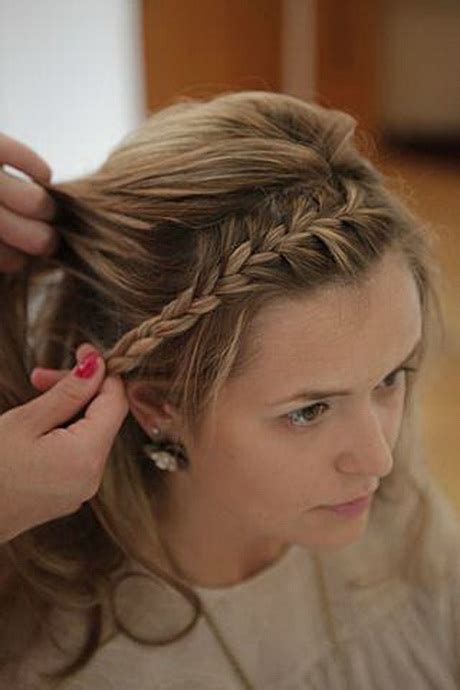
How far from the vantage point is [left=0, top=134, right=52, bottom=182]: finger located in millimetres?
1108

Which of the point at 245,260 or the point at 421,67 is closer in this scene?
the point at 245,260

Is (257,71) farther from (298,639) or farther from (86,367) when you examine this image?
(86,367)

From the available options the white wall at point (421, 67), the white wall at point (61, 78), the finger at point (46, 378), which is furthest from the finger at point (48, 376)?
the white wall at point (421, 67)

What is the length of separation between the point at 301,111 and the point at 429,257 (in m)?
0.19

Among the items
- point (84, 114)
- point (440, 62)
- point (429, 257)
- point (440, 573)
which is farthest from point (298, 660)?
point (440, 62)

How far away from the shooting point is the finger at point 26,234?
1.08m

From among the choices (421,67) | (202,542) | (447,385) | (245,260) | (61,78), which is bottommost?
(447,385)

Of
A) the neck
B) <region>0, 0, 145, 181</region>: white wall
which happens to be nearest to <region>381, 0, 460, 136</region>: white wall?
<region>0, 0, 145, 181</region>: white wall

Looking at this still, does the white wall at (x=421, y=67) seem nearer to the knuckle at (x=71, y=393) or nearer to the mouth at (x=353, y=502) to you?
the mouth at (x=353, y=502)

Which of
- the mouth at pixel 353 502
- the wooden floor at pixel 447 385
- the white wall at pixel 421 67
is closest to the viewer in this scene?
the mouth at pixel 353 502

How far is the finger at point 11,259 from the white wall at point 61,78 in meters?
2.01

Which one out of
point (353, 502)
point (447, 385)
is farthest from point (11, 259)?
point (447, 385)

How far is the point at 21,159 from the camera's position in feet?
3.65

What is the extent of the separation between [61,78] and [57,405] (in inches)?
93.1
